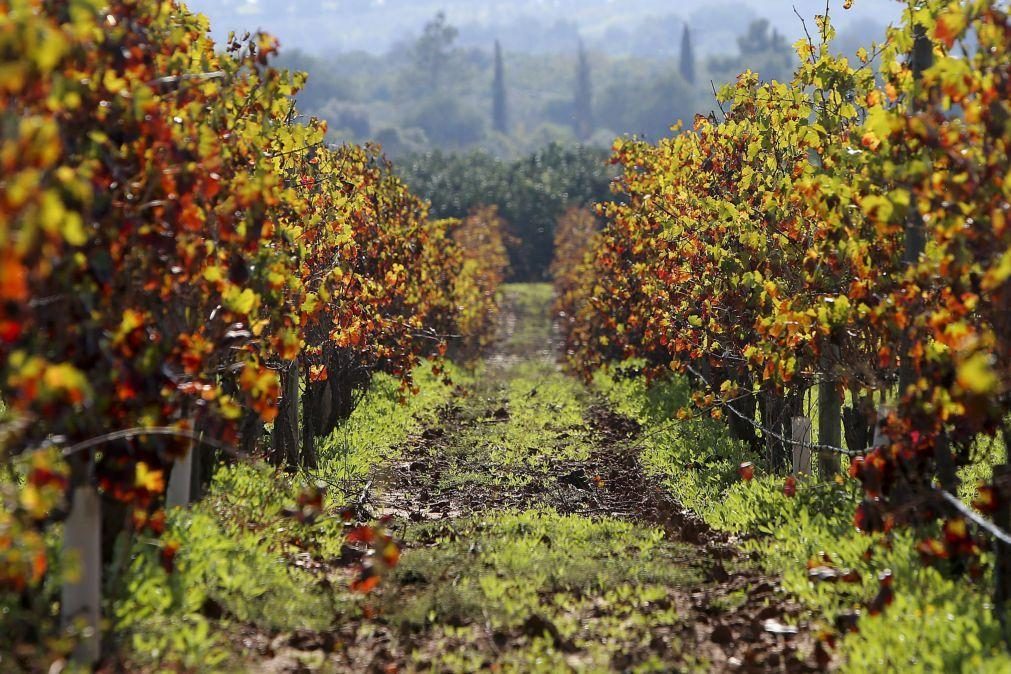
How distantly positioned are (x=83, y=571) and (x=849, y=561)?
17.3 ft

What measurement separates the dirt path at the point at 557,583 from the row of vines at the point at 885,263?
1157 millimetres

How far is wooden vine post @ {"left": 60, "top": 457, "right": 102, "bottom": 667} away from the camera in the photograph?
5496mm

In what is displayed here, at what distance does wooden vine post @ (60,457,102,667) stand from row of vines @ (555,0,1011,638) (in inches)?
→ 171

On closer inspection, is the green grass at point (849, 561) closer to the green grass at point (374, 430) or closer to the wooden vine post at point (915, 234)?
the wooden vine post at point (915, 234)

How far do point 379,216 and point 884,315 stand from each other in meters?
10.3

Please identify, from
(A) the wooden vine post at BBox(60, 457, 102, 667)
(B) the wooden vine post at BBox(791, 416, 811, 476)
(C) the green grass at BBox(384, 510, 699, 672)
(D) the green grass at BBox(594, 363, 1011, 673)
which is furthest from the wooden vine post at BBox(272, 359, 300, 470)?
(A) the wooden vine post at BBox(60, 457, 102, 667)

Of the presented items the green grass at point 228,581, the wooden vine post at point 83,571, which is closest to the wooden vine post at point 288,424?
the green grass at point 228,581

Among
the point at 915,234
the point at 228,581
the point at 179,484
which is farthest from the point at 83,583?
the point at 915,234

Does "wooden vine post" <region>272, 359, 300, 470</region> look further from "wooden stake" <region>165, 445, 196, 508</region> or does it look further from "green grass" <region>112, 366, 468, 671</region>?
"wooden stake" <region>165, 445, 196, 508</region>

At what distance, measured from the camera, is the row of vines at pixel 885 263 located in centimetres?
576

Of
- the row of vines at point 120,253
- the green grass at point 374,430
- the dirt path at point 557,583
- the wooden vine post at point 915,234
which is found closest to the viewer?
the row of vines at point 120,253

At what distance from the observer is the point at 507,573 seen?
8.08m

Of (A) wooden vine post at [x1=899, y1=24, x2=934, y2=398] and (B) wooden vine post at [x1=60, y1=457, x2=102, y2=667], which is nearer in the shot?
(B) wooden vine post at [x1=60, y1=457, x2=102, y2=667]

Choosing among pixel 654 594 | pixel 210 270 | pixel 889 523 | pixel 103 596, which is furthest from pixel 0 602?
pixel 889 523
